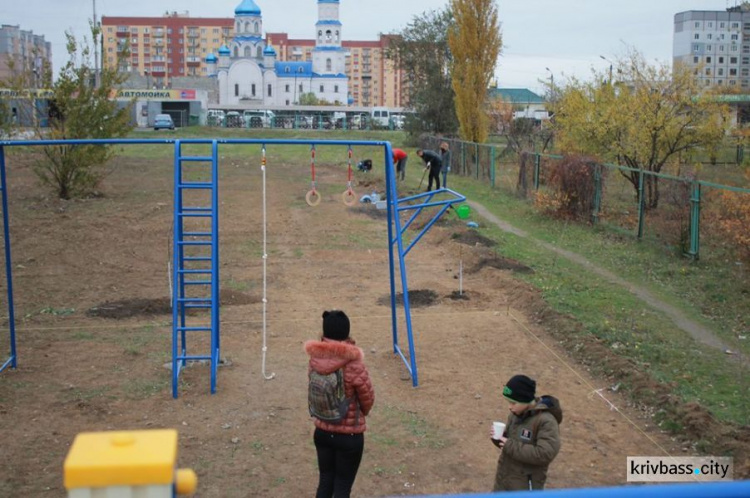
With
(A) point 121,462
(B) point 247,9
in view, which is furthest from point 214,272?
(B) point 247,9


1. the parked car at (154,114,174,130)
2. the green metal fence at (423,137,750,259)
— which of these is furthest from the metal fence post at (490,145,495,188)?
the parked car at (154,114,174,130)

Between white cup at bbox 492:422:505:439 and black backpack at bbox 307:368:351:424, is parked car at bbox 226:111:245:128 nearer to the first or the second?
black backpack at bbox 307:368:351:424

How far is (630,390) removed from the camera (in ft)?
29.5

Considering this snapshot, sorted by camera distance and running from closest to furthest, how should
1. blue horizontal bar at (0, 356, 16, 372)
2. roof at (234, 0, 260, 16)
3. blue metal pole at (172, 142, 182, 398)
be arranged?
blue metal pole at (172, 142, 182, 398)
blue horizontal bar at (0, 356, 16, 372)
roof at (234, 0, 260, 16)

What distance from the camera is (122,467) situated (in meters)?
2.07

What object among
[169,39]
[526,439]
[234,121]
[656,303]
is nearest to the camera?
[526,439]

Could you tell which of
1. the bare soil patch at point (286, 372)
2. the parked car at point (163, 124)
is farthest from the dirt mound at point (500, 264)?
the parked car at point (163, 124)

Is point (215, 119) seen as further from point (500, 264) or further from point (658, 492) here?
point (658, 492)

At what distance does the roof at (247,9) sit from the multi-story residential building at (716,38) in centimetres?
6045

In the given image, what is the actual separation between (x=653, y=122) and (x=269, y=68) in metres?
105

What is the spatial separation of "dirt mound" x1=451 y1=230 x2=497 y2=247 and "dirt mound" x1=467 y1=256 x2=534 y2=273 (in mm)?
1713

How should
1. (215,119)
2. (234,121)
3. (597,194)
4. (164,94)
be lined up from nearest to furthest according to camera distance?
(597,194), (234,121), (164,94), (215,119)

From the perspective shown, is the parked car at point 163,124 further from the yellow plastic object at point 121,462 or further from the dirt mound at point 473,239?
the yellow plastic object at point 121,462

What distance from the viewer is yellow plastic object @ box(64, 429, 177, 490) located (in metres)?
2.06
